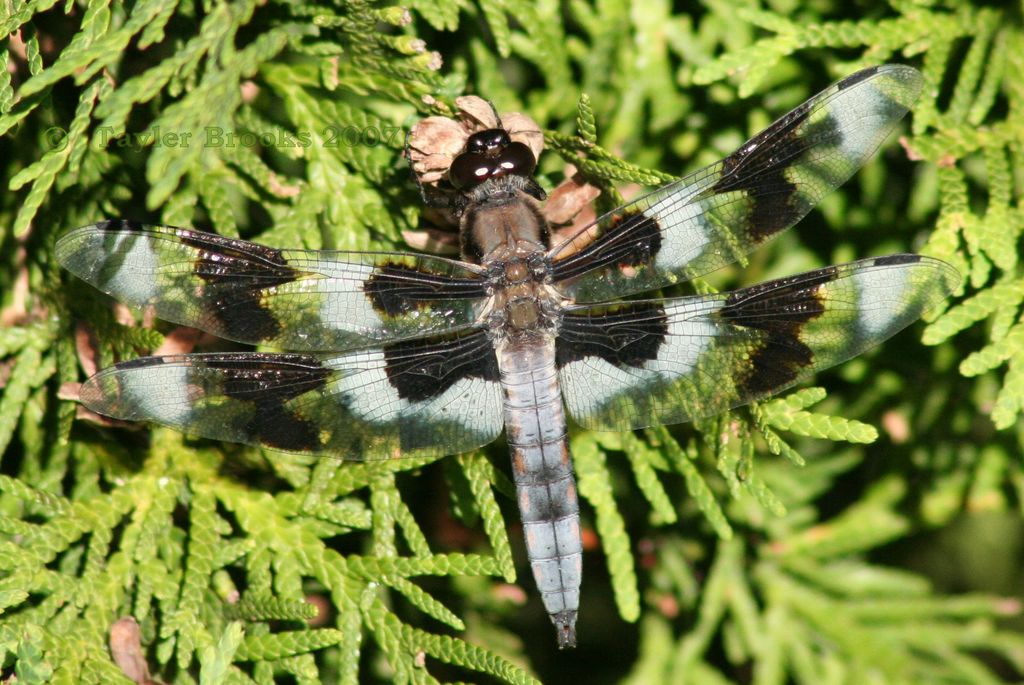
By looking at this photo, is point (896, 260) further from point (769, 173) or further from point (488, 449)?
point (488, 449)

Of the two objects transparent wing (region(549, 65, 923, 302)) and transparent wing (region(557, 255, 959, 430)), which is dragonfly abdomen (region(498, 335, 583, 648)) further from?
transparent wing (region(549, 65, 923, 302))

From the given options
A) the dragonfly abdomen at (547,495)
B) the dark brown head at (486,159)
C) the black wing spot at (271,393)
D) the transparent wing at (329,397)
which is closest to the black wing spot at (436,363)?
the transparent wing at (329,397)

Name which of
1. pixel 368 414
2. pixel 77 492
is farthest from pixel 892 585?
pixel 77 492

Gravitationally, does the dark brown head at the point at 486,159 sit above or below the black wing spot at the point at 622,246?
above

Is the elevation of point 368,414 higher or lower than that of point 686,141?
lower

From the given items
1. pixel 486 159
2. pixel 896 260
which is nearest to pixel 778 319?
pixel 896 260

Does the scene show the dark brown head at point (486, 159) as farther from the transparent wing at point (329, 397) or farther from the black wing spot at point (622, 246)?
the transparent wing at point (329, 397)

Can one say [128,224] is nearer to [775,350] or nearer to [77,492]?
[77,492]
